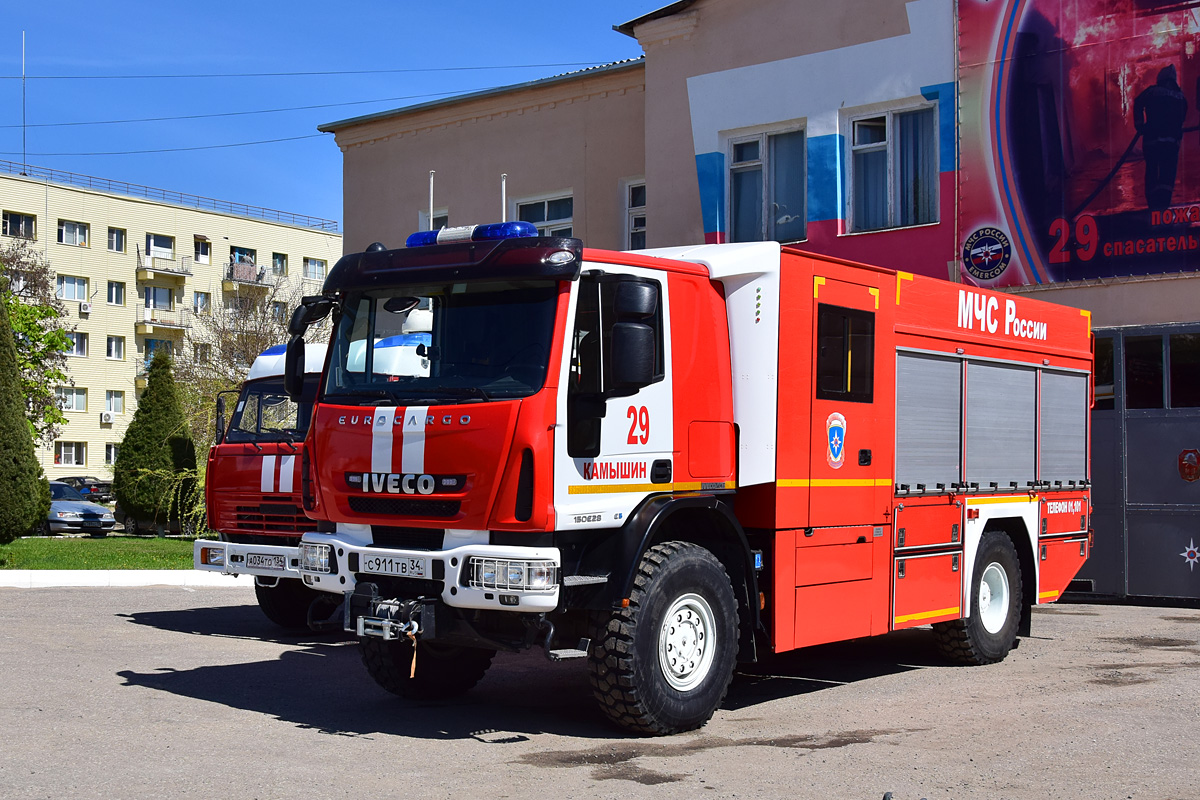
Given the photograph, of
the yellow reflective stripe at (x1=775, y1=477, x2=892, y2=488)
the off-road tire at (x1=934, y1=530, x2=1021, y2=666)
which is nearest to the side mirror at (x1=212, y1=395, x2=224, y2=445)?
the yellow reflective stripe at (x1=775, y1=477, x2=892, y2=488)

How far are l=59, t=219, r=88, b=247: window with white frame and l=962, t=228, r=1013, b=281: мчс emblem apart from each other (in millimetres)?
53525

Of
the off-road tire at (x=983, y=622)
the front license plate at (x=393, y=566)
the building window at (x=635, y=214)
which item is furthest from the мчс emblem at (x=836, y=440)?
the building window at (x=635, y=214)

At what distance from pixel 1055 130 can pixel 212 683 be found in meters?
12.6

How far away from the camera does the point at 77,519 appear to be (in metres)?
32.8

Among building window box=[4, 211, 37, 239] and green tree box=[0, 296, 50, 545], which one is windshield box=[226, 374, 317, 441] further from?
building window box=[4, 211, 37, 239]

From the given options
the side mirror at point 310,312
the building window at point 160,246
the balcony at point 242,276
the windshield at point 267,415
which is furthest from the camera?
the balcony at point 242,276

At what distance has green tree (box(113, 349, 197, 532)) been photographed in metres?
29.0

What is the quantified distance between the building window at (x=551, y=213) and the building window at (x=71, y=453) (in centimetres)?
4464

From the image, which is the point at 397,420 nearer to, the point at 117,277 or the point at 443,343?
the point at 443,343

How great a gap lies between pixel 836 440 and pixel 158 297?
62073mm

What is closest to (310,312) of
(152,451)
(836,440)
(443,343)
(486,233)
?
(443,343)

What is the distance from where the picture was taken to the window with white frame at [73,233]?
61031 millimetres

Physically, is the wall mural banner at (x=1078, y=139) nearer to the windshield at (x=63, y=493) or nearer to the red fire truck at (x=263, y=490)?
the red fire truck at (x=263, y=490)

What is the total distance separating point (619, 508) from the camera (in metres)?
7.45
